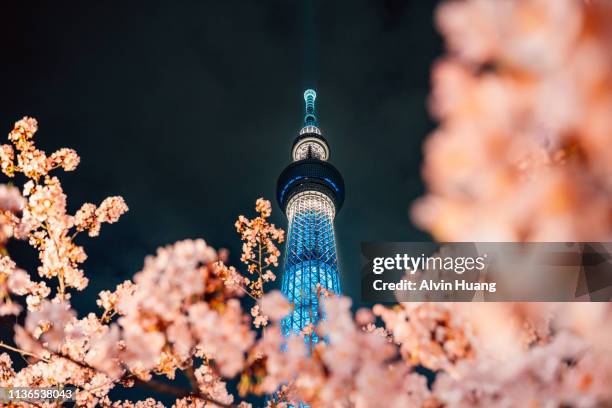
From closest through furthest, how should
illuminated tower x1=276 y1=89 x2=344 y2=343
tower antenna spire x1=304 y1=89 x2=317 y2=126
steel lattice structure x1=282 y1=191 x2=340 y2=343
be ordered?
steel lattice structure x1=282 y1=191 x2=340 y2=343, illuminated tower x1=276 y1=89 x2=344 y2=343, tower antenna spire x1=304 y1=89 x2=317 y2=126

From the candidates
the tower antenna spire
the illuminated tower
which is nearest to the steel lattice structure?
the illuminated tower

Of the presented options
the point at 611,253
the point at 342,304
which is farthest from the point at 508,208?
the point at 342,304

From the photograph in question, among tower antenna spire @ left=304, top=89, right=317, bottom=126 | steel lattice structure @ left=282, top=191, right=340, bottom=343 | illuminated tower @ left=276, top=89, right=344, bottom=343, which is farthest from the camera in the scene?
tower antenna spire @ left=304, top=89, right=317, bottom=126

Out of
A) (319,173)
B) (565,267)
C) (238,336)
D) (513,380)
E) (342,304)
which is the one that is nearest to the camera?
(513,380)

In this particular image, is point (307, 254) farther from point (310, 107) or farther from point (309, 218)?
point (310, 107)

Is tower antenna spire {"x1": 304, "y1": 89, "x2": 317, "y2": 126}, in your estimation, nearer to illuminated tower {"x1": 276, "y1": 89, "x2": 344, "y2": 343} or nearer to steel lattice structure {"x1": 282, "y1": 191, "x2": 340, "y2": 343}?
illuminated tower {"x1": 276, "y1": 89, "x2": 344, "y2": 343}

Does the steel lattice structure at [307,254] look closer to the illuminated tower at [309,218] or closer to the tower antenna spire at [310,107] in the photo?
the illuminated tower at [309,218]

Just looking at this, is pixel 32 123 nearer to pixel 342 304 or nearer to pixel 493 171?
pixel 342 304
